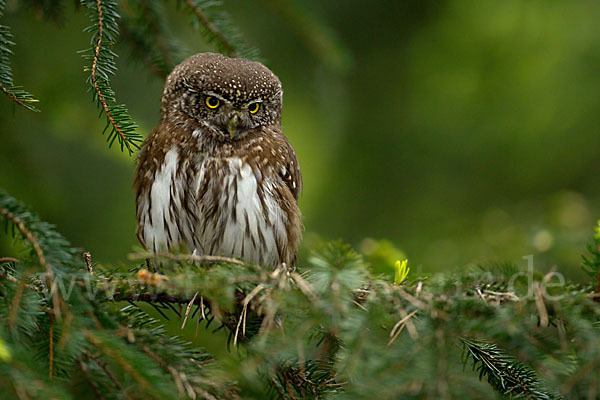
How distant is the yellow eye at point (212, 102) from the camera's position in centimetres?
307

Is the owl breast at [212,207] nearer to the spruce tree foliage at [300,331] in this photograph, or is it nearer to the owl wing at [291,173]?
the owl wing at [291,173]

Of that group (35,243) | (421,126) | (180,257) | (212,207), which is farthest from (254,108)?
(421,126)

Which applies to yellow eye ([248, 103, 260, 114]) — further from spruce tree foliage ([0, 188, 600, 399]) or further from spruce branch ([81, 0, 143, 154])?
spruce tree foliage ([0, 188, 600, 399])

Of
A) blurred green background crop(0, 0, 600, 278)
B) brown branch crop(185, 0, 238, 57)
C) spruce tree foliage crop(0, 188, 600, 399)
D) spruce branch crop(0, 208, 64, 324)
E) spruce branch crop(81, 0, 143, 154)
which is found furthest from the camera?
blurred green background crop(0, 0, 600, 278)

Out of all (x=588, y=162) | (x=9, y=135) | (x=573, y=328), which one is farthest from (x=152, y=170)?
(x=588, y=162)

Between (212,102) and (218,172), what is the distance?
0.40 metres

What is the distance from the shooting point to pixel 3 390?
1371 mm

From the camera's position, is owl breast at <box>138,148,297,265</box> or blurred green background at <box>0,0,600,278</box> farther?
blurred green background at <box>0,0,600,278</box>

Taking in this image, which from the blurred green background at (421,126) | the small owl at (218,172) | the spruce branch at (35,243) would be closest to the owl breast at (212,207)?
the small owl at (218,172)

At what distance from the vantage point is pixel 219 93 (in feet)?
9.95

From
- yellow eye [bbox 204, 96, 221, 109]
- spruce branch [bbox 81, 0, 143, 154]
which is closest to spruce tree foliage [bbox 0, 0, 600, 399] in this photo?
spruce branch [bbox 81, 0, 143, 154]

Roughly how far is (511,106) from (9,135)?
4143 millimetres

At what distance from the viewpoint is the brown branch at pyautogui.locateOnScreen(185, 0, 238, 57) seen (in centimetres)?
289

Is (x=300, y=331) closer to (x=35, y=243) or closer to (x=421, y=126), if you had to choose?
(x=35, y=243)
